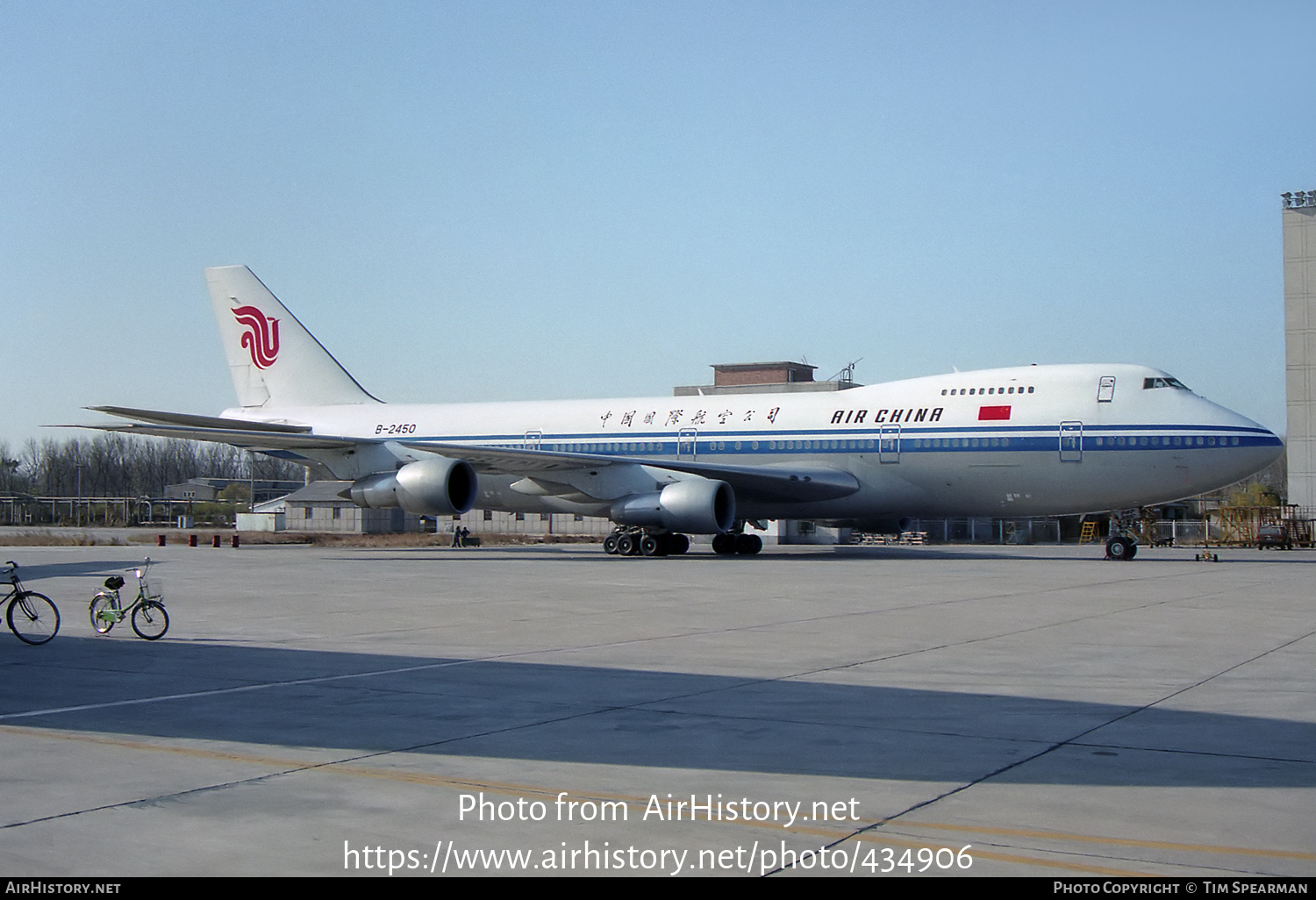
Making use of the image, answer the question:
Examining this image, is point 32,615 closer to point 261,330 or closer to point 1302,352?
point 261,330

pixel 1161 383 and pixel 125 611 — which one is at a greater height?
pixel 1161 383

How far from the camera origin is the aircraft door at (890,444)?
29234mm

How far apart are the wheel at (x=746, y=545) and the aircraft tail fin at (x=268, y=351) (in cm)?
1321

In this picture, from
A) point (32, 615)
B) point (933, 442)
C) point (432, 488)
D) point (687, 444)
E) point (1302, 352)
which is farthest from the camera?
point (1302, 352)

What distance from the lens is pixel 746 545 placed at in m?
33.8

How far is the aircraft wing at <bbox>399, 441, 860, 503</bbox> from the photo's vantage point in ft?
96.1

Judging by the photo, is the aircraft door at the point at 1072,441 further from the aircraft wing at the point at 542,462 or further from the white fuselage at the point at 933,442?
the aircraft wing at the point at 542,462

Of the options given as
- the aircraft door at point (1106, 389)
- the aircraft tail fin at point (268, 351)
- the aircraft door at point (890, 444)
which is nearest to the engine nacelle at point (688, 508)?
the aircraft door at point (890, 444)

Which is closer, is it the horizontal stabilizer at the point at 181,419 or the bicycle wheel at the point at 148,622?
the bicycle wheel at the point at 148,622

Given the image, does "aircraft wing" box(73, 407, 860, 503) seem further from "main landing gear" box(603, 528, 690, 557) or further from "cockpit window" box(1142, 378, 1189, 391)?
"cockpit window" box(1142, 378, 1189, 391)

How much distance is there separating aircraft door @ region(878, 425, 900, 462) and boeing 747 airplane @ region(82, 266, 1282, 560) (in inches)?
1.7

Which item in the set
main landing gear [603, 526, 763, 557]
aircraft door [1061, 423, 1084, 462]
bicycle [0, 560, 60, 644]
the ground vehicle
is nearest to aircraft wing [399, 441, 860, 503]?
main landing gear [603, 526, 763, 557]

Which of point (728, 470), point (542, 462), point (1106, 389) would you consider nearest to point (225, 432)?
point (542, 462)

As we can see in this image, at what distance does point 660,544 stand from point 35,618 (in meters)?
19.7
